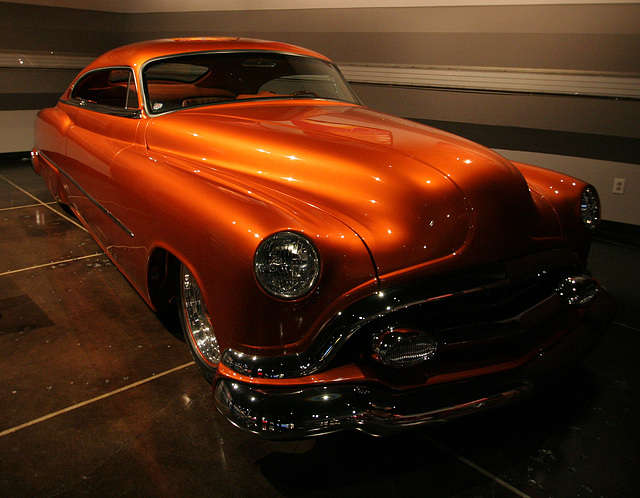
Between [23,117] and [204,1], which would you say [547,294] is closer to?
[204,1]

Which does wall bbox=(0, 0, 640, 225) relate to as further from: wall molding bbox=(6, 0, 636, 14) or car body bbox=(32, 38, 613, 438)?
car body bbox=(32, 38, 613, 438)

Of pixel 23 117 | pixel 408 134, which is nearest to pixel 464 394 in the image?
pixel 408 134

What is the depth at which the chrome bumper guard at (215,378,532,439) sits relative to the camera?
52.4 inches

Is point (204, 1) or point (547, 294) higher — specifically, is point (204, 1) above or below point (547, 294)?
above

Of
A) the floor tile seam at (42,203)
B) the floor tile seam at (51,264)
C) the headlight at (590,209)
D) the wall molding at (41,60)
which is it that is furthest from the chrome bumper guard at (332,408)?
the wall molding at (41,60)

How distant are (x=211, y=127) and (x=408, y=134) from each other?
0.75m

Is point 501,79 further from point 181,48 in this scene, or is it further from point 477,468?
point 477,468

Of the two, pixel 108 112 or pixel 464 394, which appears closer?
pixel 464 394

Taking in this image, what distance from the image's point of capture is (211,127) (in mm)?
2043

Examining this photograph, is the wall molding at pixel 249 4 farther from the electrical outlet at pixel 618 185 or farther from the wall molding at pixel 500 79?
the electrical outlet at pixel 618 185

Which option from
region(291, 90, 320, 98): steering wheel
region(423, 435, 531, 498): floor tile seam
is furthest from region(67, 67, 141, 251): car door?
region(423, 435, 531, 498): floor tile seam

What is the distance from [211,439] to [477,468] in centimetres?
81

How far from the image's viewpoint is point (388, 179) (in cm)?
161

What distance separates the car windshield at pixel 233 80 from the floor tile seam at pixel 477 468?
165 centimetres
